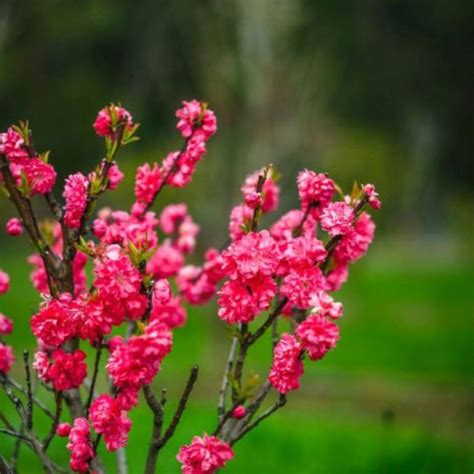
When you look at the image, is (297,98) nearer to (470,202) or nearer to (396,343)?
(396,343)

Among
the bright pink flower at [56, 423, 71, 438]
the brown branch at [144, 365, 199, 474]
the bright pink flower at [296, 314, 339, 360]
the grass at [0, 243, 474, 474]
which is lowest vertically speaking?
the bright pink flower at [56, 423, 71, 438]

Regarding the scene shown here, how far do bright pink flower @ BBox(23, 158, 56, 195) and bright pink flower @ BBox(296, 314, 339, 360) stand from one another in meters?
0.89

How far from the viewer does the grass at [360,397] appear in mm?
5879

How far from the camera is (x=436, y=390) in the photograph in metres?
9.17

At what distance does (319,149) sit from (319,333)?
23.0 metres

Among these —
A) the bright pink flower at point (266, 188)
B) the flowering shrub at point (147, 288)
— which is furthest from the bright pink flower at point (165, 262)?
the bright pink flower at point (266, 188)

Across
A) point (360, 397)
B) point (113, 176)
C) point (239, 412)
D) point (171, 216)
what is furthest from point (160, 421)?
point (360, 397)

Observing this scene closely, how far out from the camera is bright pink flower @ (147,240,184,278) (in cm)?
338

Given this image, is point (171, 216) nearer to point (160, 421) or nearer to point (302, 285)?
point (160, 421)

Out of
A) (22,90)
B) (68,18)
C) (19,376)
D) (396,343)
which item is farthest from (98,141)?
(19,376)

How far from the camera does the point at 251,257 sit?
2449 mm

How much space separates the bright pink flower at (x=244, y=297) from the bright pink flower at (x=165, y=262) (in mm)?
897

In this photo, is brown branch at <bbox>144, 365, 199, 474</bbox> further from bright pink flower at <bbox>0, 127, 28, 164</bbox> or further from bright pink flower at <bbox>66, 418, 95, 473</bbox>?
bright pink flower at <bbox>0, 127, 28, 164</bbox>

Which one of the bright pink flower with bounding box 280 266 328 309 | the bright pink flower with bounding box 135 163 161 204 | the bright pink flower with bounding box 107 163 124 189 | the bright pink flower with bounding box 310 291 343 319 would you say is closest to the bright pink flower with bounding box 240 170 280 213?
the bright pink flower with bounding box 135 163 161 204
